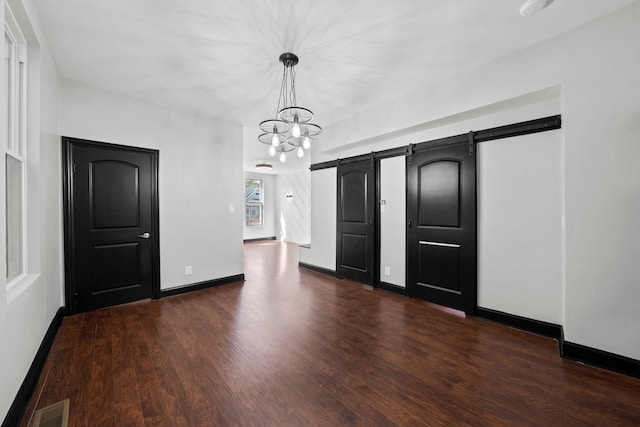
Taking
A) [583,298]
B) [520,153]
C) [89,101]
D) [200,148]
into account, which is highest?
[89,101]

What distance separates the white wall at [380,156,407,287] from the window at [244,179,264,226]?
7596 mm

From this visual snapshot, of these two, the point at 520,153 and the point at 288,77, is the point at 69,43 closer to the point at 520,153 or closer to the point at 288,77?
the point at 288,77

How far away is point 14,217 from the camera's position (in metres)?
2.05

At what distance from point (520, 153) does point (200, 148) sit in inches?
A: 172

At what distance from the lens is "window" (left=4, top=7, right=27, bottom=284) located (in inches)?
76.0

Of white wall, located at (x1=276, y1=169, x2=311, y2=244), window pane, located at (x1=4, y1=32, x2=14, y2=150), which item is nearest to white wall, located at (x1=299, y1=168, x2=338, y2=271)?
window pane, located at (x1=4, y1=32, x2=14, y2=150)

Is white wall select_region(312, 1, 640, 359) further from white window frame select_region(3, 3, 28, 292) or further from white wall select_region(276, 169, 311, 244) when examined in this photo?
white wall select_region(276, 169, 311, 244)

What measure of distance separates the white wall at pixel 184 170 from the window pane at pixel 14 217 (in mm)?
1582

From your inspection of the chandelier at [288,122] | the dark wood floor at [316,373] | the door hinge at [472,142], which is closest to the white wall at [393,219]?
the dark wood floor at [316,373]

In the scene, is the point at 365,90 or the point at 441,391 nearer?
the point at 441,391

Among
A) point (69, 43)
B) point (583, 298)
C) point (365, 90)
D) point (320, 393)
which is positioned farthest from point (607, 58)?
point (69, 43)

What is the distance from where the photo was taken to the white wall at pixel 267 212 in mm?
11109

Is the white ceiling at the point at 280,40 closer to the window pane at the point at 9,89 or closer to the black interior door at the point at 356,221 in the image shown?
the window pane at the point at 9,89

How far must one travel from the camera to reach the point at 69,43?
2604mm
